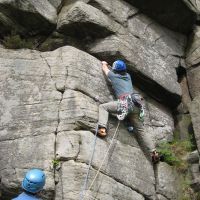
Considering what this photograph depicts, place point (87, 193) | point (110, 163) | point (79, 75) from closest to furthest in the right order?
1. point (87, 193)
2. point (110, 163)
3. point (79, 75)

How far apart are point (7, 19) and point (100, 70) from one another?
3.16 metres

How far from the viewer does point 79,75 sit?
1317 cm

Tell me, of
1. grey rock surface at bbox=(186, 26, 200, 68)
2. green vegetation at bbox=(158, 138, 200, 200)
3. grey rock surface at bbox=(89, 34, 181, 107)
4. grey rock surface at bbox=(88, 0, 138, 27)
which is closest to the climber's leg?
green vegetation at bbox=(158, 138, 200, 200)

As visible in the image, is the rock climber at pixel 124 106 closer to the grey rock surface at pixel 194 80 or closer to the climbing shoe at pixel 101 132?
the climbing shoe at pixel 101 132

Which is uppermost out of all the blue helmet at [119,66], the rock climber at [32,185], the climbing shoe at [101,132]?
the blue helmet at [119,66]

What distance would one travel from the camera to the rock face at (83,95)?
37.4ft

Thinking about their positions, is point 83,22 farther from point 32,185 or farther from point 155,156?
point 32,185

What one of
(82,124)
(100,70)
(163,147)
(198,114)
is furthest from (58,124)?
(198,114)

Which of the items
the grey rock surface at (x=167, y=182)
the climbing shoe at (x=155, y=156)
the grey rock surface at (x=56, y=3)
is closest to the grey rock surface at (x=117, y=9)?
the grey rock surface at (x=56, y=3)

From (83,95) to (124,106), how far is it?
1.07 meters

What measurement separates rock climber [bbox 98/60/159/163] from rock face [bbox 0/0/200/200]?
203mm

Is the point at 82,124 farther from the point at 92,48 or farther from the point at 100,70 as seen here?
the point at 92,48

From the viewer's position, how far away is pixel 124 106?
12742 millimetres

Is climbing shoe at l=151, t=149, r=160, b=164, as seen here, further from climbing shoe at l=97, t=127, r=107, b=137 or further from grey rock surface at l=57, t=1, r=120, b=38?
grey rock surface at l=57, t=1, r=120, b=38
